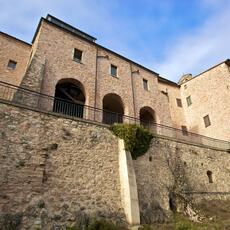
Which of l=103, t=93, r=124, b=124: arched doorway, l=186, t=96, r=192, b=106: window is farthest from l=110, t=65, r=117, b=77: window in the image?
l=186, t=96, r=192, b=106: window

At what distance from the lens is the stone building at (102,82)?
46.6 ft

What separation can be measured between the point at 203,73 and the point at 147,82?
22.4ft

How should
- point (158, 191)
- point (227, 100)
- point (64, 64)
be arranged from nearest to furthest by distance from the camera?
point (158, 191), point (64, 64), point (227, 100)

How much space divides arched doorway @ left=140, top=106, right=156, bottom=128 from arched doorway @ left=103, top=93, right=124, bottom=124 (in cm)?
210

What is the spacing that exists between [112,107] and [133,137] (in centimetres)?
762

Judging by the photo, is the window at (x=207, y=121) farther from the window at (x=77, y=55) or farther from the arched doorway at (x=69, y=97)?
the window at (x=77, y=55)

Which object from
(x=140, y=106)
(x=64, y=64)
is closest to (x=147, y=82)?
(x=140, y=106)

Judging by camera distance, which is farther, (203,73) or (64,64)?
(203,73)

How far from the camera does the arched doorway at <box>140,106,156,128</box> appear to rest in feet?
60.5

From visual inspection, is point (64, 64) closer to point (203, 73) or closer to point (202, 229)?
point (202, 229)

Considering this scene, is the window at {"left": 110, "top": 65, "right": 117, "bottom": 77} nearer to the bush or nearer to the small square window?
the bush

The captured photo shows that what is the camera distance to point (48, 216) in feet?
25.8

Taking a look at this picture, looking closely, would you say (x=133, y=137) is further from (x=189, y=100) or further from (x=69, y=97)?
(x=189, y=100)

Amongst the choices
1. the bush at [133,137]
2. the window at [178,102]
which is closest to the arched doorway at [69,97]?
the bush at [133,137]
